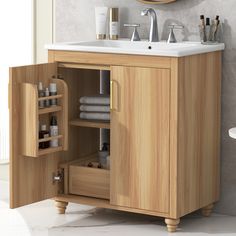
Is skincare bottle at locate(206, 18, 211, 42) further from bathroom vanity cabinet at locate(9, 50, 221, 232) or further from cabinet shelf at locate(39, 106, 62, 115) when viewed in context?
cabinet shelf at locate(39, 106, 62, 115)

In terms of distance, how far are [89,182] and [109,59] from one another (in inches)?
27.5

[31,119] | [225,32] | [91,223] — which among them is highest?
[225,32]

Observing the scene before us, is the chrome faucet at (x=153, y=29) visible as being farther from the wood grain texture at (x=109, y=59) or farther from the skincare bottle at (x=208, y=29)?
the wood grain texture at (x=109, y=59)

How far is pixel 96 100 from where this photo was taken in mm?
4258

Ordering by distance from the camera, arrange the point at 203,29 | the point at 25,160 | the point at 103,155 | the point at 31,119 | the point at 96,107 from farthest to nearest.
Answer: the point at 103,155 → the point at 96,107 → the point at 203,29 → the point at 25,160 → the point at 31,119

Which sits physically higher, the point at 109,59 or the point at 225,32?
the point at 225,32

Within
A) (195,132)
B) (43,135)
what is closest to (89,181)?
(43,135)

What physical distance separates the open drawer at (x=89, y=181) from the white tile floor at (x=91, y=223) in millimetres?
145

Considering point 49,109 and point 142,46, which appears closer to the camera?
point 49,109

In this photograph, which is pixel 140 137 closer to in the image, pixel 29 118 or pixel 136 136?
pixel 136 136

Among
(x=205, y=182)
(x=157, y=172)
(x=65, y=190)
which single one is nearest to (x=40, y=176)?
(x=65, y=190)

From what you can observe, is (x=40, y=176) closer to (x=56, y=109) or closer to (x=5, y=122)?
(x=56, y=109)

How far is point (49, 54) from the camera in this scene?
4.23 meters

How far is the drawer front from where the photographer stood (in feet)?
13.8
